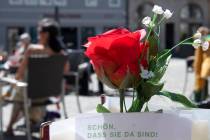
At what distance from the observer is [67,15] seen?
2003 inches

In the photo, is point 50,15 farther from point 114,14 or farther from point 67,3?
point 114,14

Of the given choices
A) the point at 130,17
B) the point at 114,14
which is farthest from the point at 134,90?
the point at 130,17

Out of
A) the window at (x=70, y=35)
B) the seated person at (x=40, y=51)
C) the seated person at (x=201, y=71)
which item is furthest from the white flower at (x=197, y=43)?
the window at (x=70, y=35)

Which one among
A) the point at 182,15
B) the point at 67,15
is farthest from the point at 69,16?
the point at 182,15

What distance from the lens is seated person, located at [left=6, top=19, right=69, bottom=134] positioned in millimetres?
6992

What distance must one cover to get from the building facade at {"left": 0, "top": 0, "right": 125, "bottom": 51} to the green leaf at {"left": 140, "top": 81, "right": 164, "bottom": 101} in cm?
4750

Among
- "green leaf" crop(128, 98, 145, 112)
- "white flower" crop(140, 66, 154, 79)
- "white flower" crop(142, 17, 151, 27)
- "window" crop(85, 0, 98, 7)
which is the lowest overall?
"window" crop(85, 0, 98, 7)

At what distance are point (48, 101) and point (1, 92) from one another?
0.58 m

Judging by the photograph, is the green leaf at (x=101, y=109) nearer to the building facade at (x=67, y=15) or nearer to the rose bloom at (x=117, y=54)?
the rose bloom at (x=117, y=54)

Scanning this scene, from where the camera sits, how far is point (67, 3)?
1988 inches

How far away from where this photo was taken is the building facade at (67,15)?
49.7m

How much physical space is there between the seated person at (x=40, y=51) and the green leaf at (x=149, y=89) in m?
5.12

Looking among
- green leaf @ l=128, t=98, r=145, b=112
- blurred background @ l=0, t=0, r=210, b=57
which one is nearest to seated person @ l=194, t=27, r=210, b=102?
green leaf @ l=128, t=98, r=145, b=112

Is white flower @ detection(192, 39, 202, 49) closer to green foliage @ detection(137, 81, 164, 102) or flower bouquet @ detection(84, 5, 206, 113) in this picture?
flower bouquet @ detection(84, 5, 206, 113)
